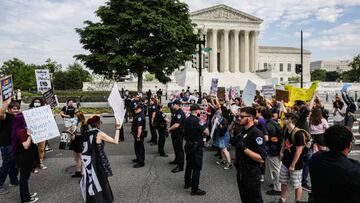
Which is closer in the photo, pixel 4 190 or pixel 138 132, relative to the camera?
pixel 4 190

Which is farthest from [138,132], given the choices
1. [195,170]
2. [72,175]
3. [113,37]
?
[113,37]

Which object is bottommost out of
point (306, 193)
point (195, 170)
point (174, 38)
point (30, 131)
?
point (306, 193)

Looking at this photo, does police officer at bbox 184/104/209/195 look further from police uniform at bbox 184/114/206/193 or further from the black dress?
the black dress

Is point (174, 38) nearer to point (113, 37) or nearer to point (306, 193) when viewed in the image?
point (113, 37)

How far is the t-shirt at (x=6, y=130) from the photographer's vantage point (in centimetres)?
653

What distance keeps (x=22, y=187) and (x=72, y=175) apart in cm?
193

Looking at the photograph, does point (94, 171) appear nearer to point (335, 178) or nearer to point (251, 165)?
point (251, 165)

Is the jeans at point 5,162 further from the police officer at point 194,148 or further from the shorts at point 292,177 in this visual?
the shorts at point 292,177

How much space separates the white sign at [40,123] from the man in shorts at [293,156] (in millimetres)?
4700

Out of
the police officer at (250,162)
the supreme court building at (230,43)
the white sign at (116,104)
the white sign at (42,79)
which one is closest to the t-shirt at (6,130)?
the white sign at (116,104)

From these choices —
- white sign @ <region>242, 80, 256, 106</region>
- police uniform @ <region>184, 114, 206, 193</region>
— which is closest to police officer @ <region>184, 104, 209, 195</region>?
police uniform @ <region>184, 114, 206, 193</region>

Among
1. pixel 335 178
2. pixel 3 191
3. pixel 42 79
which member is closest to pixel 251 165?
pixel 335 178

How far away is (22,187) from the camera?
5738mm

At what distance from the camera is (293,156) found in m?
5.20
